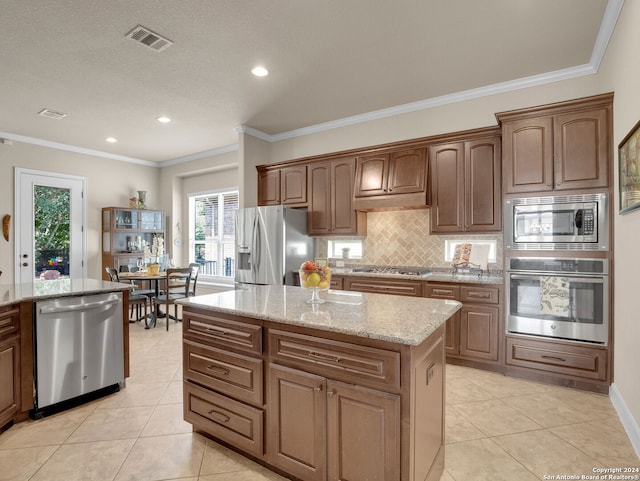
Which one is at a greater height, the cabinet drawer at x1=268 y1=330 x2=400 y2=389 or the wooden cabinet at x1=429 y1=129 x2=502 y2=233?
the wooden cabinet at x1=429 y1=129 x2=502 y2=233

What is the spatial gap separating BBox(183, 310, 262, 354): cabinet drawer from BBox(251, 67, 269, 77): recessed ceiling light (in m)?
2.45

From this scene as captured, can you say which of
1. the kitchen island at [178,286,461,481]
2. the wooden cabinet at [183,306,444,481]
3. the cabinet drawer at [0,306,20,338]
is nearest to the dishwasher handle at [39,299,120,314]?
the cabinet drawer at [0,306,20,338]

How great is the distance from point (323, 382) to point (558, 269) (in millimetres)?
2530

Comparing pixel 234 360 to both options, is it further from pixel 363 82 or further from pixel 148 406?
pixel 363 82

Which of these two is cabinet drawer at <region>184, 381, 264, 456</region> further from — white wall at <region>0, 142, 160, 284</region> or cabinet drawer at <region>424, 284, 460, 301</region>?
white wall at <region>0, 142, 160, 284</region>

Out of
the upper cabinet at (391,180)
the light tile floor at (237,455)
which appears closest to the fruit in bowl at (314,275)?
the light tile floor at (237,455)

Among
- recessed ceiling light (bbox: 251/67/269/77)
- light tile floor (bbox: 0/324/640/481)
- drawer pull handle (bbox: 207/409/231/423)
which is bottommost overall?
light tile floor (bbox: 0/324/640/481)

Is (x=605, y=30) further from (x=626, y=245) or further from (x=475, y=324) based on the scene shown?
(x=475, y=324)

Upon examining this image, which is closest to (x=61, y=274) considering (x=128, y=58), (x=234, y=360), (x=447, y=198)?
(x=128, y=58)

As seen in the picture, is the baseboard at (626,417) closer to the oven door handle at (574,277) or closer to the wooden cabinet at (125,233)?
the oven door handle at (574,277)

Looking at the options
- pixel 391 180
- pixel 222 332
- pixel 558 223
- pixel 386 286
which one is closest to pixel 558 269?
pixel 558 223

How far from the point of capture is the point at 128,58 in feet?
10.7

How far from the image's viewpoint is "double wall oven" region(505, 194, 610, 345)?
291 cm

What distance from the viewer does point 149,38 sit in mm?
2934
